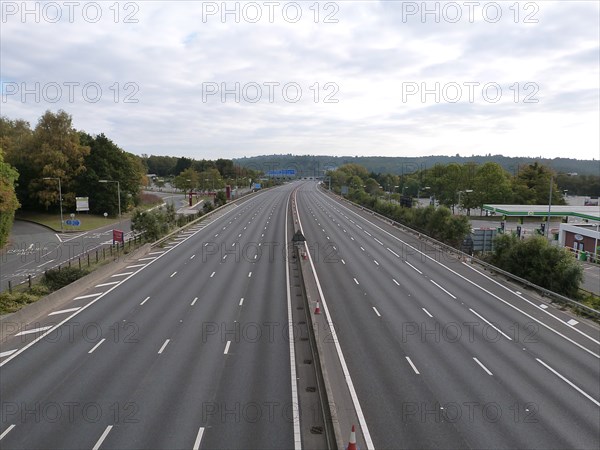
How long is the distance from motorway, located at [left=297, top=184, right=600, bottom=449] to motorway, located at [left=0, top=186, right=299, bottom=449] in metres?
3.44

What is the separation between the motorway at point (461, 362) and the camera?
1405 cm

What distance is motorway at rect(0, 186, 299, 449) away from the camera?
527 inches

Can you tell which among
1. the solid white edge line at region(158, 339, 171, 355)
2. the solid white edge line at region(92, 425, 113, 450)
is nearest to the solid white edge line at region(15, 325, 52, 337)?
the solid white edge line at region(158, 339, 171, 355)

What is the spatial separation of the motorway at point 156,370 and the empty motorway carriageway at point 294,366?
8 cm

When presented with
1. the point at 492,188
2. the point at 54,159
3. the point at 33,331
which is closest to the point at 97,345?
the point at 33,331

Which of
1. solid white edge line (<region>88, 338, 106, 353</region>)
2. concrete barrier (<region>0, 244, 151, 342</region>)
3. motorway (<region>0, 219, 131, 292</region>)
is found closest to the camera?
solid white edge line (<region>88, 338, 106, 353</region>)

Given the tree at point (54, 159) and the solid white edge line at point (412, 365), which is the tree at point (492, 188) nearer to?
the tree at point (54, 159)

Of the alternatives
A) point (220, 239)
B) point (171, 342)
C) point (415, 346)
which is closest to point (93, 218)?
point (220, 239)

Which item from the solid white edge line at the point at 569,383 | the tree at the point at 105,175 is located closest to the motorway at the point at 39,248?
the tree at the point at 105,175

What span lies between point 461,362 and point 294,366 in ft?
23.8

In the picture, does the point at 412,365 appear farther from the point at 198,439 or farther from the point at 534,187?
the point at 534,187

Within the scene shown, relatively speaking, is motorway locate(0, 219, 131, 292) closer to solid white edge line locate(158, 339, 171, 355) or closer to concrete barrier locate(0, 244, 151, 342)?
concrete barrier locate(0, 244, 151, 342)

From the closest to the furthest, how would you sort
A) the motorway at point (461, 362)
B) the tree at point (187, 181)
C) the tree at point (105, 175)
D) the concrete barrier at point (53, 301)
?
the motorway at point (461, 362), the concrete barrier at point (53, 301), the tree at point (105, 175), the tree at point (187, 181)

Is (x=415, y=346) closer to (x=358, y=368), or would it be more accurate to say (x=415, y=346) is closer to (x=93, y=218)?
(x=358, y=368)
